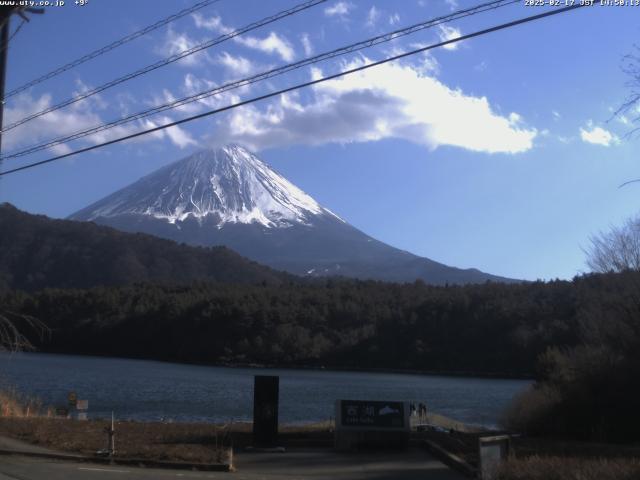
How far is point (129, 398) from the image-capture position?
45.7m

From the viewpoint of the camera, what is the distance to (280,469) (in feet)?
51.4

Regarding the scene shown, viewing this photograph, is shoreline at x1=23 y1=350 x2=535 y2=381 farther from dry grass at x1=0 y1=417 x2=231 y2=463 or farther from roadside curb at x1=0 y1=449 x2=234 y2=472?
roadside curb at x1=0 y1=449 x2=234 y2=472

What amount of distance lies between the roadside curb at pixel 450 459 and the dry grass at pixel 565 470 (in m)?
1.36

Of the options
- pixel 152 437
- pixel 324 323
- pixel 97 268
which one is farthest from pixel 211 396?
pixel 97 268

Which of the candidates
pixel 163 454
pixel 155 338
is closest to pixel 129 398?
pixel 163 454

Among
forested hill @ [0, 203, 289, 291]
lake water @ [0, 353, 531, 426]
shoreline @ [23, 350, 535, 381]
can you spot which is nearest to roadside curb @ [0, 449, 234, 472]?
lake water @ [0, 353, 531, 426]

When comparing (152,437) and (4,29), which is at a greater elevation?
(4,29)

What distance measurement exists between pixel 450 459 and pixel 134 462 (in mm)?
6091

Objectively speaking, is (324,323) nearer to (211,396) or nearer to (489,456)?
(211,396)

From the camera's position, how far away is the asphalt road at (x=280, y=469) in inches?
567

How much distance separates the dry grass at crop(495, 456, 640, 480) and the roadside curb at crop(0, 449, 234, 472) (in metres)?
5.27

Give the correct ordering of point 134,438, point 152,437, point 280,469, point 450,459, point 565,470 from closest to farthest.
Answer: point 565,470, point 280,469, point 450,459, point 134,438, point 152,437

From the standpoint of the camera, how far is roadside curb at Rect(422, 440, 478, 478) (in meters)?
15.0

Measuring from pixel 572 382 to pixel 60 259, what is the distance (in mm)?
180339
